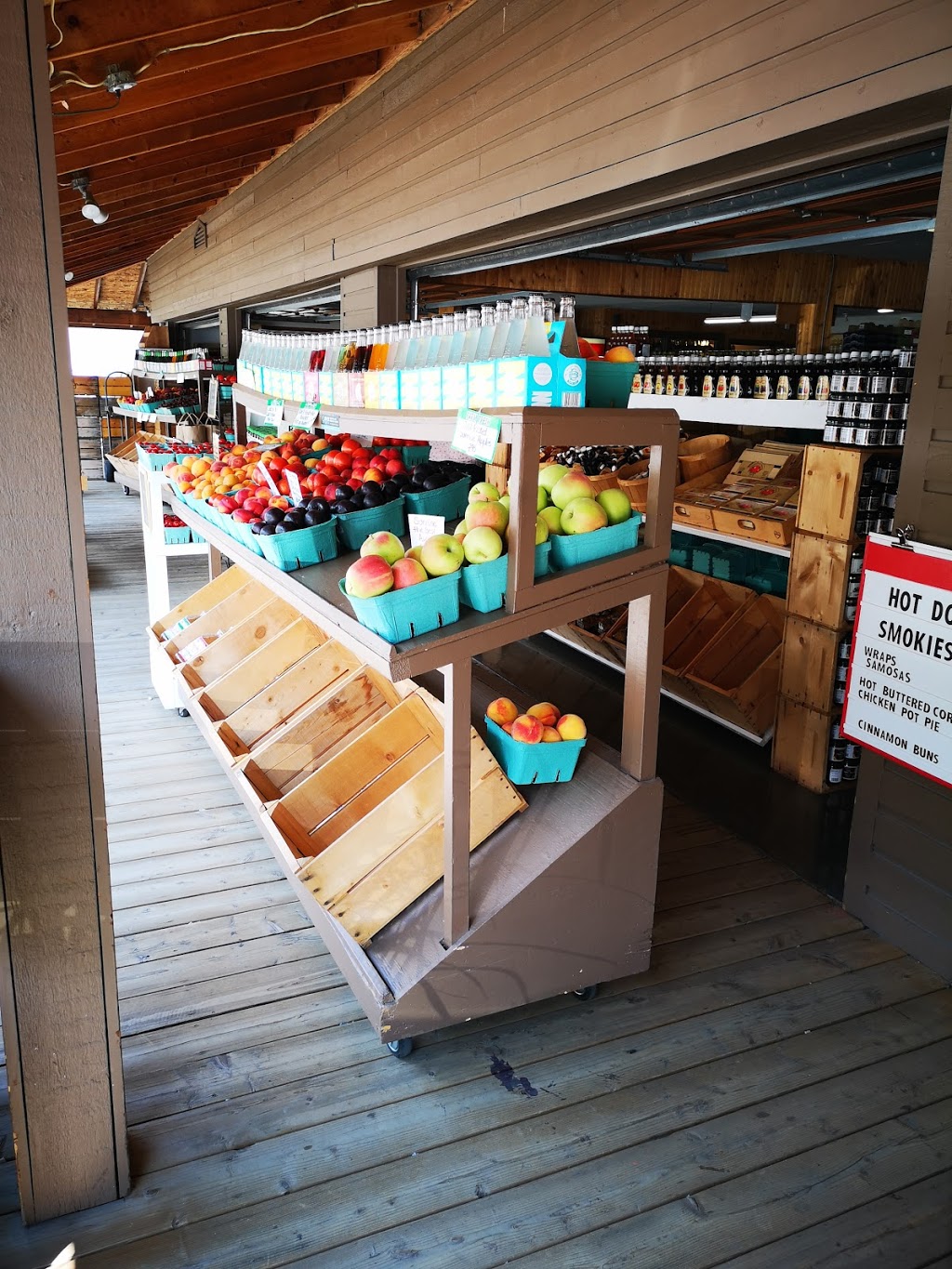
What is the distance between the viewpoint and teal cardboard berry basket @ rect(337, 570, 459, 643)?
75.8 inches

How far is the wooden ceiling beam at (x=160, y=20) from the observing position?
12.0 ft

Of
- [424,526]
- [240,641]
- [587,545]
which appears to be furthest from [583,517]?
[240,641]

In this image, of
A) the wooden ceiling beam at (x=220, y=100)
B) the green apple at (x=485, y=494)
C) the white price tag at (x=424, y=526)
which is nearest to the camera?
the white price tag at (x=424, y=526)

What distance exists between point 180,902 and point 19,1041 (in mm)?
1276

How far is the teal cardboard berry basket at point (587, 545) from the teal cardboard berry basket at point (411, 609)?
328mm

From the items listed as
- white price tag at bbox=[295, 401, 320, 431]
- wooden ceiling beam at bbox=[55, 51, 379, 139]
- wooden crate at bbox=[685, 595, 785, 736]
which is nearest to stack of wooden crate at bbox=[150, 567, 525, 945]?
white price tag at bbox=[295, 401, 320, 431]

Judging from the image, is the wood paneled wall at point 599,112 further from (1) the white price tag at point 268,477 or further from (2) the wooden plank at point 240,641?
(2) the wooden plank at point 240,641

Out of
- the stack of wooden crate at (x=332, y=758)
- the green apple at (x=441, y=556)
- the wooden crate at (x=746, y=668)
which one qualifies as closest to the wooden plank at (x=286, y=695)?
the stack of wooden crate at (x=332, y=758)

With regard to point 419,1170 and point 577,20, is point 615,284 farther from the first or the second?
point 419,1170

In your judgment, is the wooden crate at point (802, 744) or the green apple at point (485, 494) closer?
the green apple at point (485, 494)

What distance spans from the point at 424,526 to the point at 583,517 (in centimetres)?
40

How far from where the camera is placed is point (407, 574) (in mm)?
1990

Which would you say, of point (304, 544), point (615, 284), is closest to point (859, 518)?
point (304, 544)

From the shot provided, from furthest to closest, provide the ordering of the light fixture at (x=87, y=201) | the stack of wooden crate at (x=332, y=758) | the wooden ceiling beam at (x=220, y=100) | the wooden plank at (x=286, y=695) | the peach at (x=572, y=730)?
the light fixture at (x=87, y=201)
the wooden ceiling beam at (x=220, y=100)
the wooden plank at (x=286, y=695)
the peach at (x=572, y=730)
the stack of wooden crate at (x=332, y=758)
